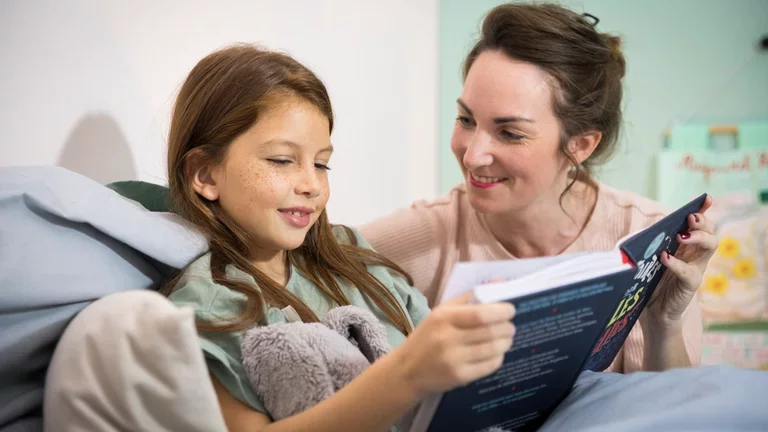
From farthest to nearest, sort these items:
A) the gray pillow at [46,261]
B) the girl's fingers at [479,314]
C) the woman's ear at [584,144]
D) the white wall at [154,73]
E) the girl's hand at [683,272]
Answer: the woman's ear at [584,144]
the girl's hand at [683,272]
the white wall at [154,73]
the gray pillow at [46,261]
the girl's fingers at [479,314]

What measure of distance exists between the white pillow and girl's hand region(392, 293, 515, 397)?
0.21 m

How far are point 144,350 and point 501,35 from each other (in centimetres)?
103

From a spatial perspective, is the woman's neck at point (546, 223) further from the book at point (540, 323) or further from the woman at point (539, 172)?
the book at point (540, 323)

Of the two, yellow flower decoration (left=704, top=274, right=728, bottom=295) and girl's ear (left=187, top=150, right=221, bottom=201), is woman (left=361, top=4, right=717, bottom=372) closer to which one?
girl's ear (left=187, top=150, right=221, bottom=201)

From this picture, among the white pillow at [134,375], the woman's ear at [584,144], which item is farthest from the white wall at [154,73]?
the woman's ear at [584,144]

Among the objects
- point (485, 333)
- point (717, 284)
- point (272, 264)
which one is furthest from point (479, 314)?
point (717, 284)

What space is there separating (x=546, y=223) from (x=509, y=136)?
0.28 m

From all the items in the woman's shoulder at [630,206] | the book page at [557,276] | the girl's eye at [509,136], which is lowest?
the woman's shoulder at [630,206]

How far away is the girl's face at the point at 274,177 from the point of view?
987 mm

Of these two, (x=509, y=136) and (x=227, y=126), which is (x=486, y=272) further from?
(x=509, y=136)

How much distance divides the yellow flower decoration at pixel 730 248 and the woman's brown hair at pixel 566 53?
120 cm

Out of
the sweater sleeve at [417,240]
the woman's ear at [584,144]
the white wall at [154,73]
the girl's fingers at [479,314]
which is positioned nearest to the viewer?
the girl's fingers at [479,314]

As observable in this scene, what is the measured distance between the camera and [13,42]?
0.95 meters

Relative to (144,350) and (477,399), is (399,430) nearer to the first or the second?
(477,399)
